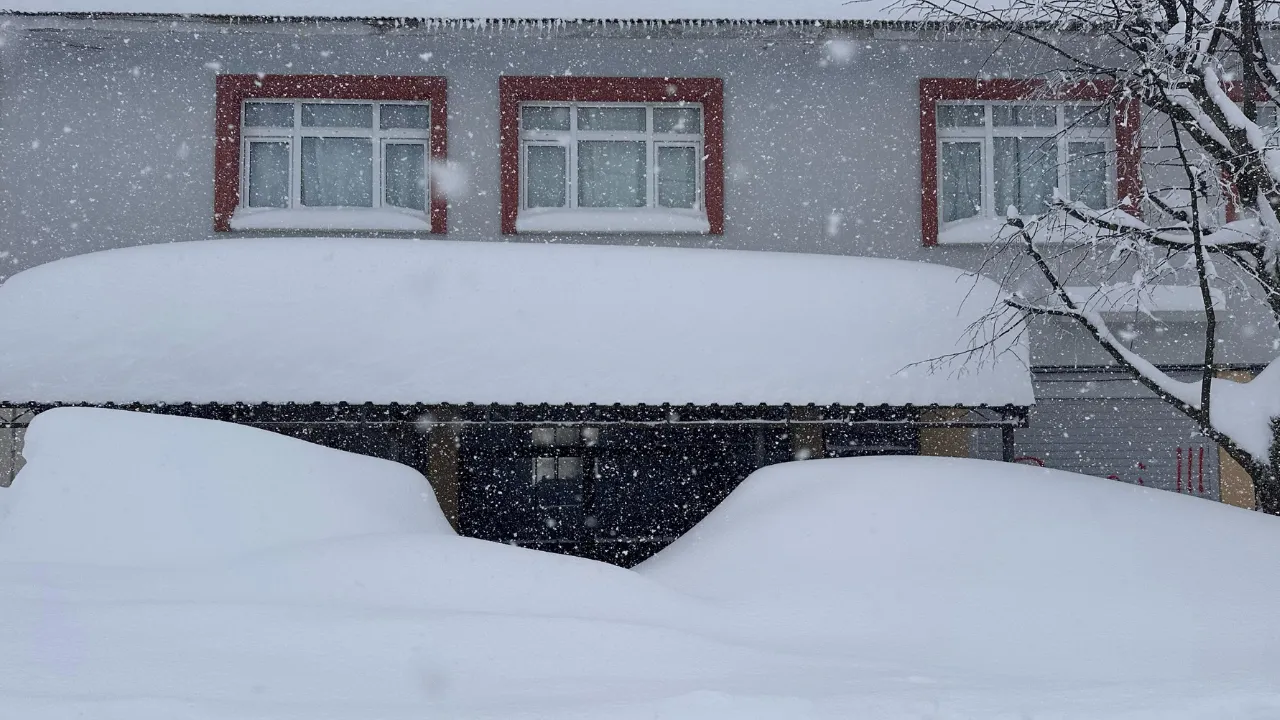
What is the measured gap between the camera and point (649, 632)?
159 inches

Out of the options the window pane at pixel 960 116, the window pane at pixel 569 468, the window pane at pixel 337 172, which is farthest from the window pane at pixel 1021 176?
the window pane at pixel 337 172

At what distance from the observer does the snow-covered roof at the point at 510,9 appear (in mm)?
9203

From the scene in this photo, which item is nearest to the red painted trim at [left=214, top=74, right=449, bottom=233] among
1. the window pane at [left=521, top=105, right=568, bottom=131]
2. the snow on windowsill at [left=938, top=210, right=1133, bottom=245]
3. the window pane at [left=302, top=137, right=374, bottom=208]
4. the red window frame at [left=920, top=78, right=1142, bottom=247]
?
the window pane at [left=302, top=137, right=374, bottom=208]

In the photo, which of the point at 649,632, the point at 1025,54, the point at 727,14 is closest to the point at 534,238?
the point at 727,14

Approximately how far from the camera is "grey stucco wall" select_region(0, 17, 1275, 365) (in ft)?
31.2

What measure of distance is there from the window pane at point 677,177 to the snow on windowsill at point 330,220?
2531 millimetres

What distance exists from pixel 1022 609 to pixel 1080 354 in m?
6.20

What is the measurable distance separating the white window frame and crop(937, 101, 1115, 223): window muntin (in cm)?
263

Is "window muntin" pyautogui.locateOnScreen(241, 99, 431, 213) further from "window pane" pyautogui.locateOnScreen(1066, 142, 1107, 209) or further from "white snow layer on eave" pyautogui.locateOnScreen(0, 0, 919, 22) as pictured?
"window pane" pyautogui.locateOnScreen(1066, 142, 1107, 209)

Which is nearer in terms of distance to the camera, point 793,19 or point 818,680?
point 818,680

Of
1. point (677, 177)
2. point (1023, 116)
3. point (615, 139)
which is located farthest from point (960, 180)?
point (615, 139)

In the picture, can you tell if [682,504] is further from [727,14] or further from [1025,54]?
[1025,54]

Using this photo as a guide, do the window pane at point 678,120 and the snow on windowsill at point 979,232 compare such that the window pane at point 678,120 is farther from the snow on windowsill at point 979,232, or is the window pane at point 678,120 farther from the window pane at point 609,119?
the snow on windowsill at point 979,232

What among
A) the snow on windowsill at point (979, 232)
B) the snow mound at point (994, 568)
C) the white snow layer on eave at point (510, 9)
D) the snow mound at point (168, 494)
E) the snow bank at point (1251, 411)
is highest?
the white snow layer on eave at point (510, 9)
